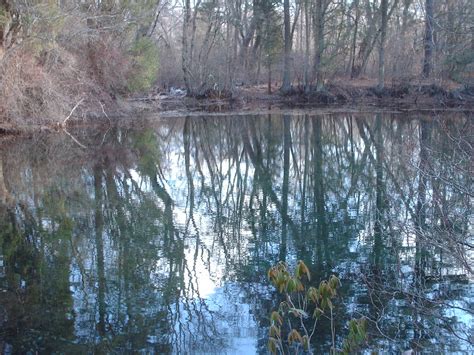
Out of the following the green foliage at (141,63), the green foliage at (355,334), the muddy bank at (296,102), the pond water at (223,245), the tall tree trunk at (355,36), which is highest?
the tall tree trunk at (355,36)

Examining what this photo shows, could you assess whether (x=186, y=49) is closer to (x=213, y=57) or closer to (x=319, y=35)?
(x=213, y=57)

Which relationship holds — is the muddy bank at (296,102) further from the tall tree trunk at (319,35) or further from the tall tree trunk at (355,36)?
the tall tree trunk at (355,36)

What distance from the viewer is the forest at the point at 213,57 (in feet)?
66.5

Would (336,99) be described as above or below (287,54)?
below

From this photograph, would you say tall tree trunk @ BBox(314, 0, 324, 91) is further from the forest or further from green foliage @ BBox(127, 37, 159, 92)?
green foliage @ BBox(127, 37, 159, 92)

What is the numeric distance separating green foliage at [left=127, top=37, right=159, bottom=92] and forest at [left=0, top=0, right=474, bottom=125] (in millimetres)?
56

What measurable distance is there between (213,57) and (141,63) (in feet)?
28.4

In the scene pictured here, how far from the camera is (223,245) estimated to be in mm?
8641

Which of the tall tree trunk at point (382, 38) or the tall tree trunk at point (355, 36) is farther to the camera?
the tall tree trunk at point (355, 36)

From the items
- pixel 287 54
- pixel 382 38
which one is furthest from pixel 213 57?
pixel 382 38

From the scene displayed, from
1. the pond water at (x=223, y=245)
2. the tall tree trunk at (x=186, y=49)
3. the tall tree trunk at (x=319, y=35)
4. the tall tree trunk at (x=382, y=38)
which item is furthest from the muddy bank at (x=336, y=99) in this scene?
the pond water at (x=223, y=245)

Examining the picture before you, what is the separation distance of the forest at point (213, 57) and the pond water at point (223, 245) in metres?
4.86

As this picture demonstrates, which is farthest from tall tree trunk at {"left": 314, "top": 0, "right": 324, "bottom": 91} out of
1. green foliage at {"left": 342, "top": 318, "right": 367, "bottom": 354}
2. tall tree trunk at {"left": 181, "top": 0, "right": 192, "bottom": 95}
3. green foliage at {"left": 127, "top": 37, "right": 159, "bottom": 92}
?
green foliage at {"left": 342, "top": 318, "right": 367, "bottom": 354}

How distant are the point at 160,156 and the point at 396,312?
12.5 meters
